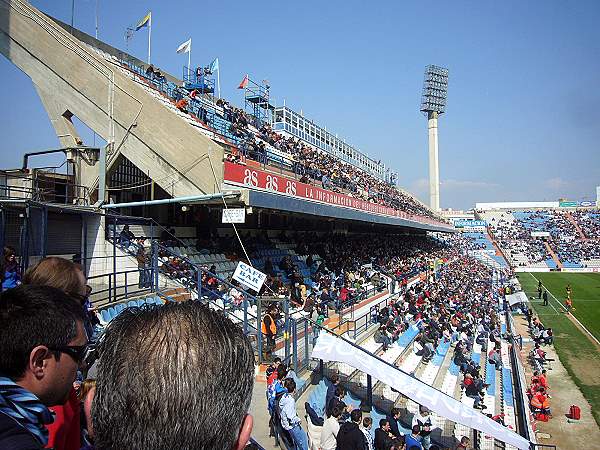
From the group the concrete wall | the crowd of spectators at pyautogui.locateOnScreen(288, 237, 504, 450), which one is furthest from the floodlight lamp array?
the concrete wall

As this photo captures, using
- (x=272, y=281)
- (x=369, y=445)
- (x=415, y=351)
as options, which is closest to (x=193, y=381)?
(x=369, y=445)

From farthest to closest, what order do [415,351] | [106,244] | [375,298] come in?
[375,298] < [415,351] < [106,244]

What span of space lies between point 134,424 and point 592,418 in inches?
637

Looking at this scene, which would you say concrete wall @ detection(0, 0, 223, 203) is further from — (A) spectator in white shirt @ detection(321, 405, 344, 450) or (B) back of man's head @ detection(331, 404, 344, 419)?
(A) spectator in white shirt @ detection(321, 405, 344, 450)

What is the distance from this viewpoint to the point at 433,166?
74.8 meters

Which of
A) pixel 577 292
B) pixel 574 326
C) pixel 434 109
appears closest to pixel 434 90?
pixel 434 109

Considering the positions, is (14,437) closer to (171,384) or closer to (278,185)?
(171,384)

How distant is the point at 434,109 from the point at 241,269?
73358 mm

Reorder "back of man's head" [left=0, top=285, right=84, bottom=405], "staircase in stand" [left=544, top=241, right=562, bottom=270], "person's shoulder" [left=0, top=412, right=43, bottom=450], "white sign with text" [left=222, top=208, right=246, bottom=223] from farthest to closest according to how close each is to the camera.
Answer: "staircase in stand" [left=544, top=241, right=562, bottom=270], "white sign with text" [left=222, top=208, right=246, bottom=223], "back of man's head" [left=0, top=285, right=84, bottom=405], "person's shoulder" [left=0, top=412, right=43, bottom=450]

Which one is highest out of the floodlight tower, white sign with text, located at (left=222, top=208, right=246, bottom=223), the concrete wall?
the floodlight tower

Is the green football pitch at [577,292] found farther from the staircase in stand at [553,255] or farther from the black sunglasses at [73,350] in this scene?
the black sunglasses at [73,350]

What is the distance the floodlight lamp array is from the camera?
75.3m

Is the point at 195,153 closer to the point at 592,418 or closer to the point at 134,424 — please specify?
the point at 134,424

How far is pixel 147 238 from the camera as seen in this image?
12820mm
